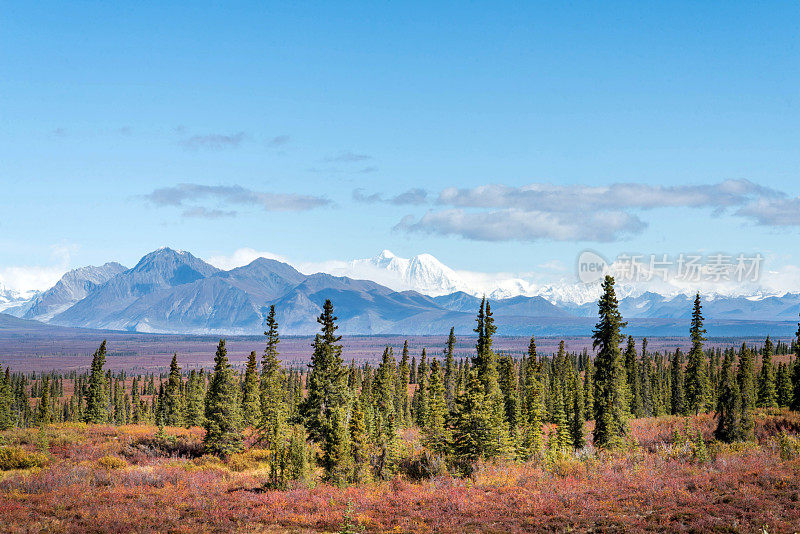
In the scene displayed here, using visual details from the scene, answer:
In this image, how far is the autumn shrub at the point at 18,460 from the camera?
29.1m

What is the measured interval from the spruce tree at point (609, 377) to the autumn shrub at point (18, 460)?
132ft

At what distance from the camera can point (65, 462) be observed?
3116 cm

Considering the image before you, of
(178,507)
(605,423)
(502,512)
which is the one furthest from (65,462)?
(605,423)

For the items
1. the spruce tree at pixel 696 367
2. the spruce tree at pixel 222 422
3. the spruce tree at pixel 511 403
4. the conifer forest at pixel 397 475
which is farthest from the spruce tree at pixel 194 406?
the spruce tree at pixel 696 367

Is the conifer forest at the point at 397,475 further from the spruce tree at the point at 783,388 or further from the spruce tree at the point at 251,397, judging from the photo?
the spruce tree at the point at 783,388

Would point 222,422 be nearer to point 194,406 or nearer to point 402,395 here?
point 194,406

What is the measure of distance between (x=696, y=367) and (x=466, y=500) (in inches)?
3138

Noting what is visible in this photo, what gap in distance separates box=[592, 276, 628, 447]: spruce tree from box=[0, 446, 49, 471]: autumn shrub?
40145 millimetres

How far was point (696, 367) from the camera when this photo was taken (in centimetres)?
8600

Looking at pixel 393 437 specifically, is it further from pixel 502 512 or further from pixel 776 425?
pixel 776 425

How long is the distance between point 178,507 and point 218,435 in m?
23.7

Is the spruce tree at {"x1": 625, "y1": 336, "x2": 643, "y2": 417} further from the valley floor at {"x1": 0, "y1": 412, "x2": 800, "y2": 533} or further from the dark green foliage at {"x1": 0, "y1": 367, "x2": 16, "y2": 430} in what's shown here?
the dark green foliage at {"x1": 0, "y1": 367, "x2": 16, "y2": 430}

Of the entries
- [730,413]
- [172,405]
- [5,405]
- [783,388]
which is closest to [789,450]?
[730,413]

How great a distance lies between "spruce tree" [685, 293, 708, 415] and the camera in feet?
274
